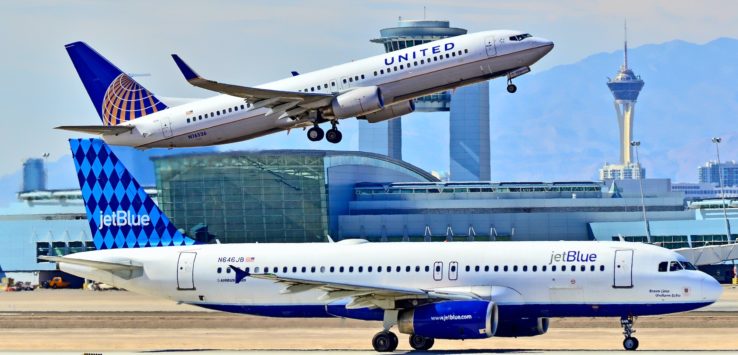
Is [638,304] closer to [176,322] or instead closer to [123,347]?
[123,347]

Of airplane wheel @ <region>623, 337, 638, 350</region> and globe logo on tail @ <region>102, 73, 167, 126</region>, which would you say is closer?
airplane wheel @ <region>623, 337, 638, 350</region>

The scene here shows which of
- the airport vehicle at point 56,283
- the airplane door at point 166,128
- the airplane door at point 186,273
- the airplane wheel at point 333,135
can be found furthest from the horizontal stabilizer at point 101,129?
the airport vehicle at point 56,283

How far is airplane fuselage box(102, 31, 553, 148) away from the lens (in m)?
66.4

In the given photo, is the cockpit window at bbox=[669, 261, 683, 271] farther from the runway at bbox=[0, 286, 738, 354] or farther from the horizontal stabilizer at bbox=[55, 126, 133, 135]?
the horizontal stabilizer at bbox=[55, 126, 133, 135]

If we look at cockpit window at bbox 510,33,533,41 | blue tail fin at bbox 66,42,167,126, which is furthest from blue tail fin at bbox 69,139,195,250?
cockpit window at bbox 510,33,533,41

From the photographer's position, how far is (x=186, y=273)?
69625mm

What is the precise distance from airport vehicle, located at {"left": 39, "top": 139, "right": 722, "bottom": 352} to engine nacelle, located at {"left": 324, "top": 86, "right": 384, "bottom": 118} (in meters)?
5.99

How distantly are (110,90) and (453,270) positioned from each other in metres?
21.1

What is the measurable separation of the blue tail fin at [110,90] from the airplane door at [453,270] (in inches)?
624

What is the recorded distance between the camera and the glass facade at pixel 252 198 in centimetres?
15050

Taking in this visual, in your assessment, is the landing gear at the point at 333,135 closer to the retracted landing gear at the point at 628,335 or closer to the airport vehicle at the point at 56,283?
the retracted landing gear at the point at 628,335

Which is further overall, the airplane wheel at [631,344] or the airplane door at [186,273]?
the airplane door at [186,273]

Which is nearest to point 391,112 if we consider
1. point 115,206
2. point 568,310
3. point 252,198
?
point 568,310

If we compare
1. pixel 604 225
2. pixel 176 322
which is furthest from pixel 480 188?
pixel 176 322
